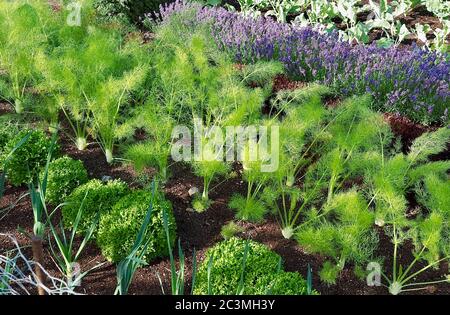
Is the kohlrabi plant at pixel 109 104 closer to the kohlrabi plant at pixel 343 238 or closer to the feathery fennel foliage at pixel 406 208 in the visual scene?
the kohlrabi plant at pixel 343 238

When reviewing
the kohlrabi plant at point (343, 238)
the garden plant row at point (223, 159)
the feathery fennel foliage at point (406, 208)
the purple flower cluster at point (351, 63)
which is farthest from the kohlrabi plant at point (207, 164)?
the purple flower cluster at point (351, 63)

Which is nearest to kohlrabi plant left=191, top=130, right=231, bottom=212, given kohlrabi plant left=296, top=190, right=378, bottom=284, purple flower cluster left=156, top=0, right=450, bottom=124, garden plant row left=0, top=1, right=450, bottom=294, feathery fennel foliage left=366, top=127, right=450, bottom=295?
garden plant row left=0, top=1, right=450, bottom=294

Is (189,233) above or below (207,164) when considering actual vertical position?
below

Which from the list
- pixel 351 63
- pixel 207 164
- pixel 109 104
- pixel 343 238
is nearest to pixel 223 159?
pixel 207 164

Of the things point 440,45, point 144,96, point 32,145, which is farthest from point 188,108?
point 440,45

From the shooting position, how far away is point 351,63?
5184mm

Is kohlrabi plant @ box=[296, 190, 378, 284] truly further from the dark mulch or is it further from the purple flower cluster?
the purple flower cluster

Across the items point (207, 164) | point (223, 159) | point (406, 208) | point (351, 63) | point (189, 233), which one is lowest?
point (189, 233)

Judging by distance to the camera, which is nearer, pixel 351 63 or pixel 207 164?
pixel 207 164

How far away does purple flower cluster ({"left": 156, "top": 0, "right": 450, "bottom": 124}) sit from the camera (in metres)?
4.82

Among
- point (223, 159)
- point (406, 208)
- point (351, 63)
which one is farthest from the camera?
point (351, 63)

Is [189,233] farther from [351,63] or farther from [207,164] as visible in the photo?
[351,63]

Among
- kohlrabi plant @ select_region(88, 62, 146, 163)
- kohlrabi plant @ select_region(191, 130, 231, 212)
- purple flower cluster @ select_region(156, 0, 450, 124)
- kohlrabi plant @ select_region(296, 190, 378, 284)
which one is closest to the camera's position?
kohlrabi plant @ select_region(296, 190, 378, 284)

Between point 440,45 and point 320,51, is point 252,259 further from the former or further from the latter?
point 440,45
